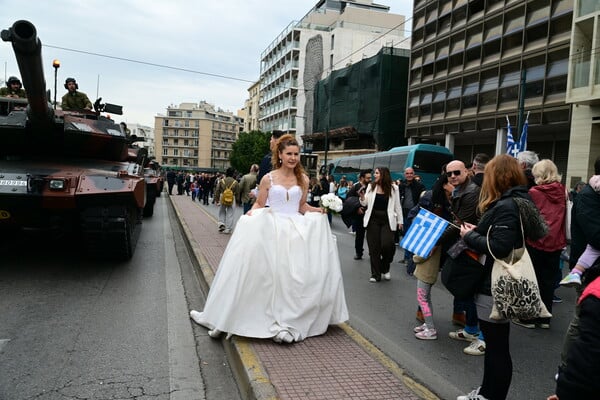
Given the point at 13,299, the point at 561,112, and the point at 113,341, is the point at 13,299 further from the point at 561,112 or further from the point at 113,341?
the point at 561,112

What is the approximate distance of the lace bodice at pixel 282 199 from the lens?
15.1ft

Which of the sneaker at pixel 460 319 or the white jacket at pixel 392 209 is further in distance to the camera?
the white jacket at pixel 392 209

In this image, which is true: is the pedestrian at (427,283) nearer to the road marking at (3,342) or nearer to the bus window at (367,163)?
the road marking at (3,342)

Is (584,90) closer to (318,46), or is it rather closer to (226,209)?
(226,209)

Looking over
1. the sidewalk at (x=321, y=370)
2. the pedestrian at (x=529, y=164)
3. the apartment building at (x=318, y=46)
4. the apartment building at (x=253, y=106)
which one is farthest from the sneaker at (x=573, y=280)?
the apartment building at (x=253, y=106)

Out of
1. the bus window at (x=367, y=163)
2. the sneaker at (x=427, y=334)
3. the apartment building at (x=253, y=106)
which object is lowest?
the sneaker at (x=427, y=334)

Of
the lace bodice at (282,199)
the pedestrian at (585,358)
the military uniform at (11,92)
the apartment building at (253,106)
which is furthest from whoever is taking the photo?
the apartment building at (253,106)

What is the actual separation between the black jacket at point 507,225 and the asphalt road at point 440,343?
116cm

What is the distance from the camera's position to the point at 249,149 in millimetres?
72562

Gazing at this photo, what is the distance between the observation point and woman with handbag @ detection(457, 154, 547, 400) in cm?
313

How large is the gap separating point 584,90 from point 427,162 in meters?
6.64

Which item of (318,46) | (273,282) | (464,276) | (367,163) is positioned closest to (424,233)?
(464,276)

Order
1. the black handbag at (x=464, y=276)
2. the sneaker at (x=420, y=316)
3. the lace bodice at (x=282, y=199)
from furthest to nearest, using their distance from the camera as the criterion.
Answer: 1. the sneaker at (x=420, y=316)
2. the lace bodice at (x=282, y=199)
3. the black handbag at (x=464, y=276)

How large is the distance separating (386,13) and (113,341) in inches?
2703
